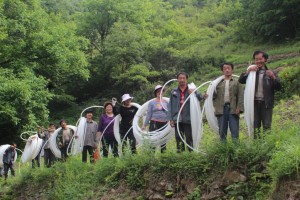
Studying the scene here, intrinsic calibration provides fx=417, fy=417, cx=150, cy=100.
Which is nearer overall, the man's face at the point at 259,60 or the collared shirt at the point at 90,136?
the man's face at the point at 259,60

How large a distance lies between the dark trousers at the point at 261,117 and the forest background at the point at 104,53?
9.59m

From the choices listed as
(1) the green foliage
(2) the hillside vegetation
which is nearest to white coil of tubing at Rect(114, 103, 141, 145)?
(2) the hillside vegetation

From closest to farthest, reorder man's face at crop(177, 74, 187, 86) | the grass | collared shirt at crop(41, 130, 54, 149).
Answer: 1. the grass
2. man's face at crop(177, 74, 187, 86)
3. collared shirt at crop(41, 130, 54, 149)

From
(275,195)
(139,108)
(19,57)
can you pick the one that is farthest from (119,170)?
(19,57)

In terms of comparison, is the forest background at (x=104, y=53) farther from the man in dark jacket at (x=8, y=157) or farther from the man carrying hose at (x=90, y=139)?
the man carrying hose at (x=90, y=139)

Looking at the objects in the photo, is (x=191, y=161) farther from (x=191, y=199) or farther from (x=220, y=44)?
(x=220, y=44)

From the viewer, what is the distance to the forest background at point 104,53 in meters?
21.8

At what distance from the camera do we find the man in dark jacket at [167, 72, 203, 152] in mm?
7094

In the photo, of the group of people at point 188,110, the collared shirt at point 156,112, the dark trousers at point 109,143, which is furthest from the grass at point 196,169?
the collared shirt at point 156,112

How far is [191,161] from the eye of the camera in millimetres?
6418

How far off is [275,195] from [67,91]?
3134cm

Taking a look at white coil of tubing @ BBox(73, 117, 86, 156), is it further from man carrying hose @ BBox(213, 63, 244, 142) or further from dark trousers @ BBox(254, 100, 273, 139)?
dark trousers @ BBox(254, 100, 273, 139)

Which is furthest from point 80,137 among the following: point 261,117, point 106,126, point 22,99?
point 22,99

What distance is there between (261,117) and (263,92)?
1.34ft
